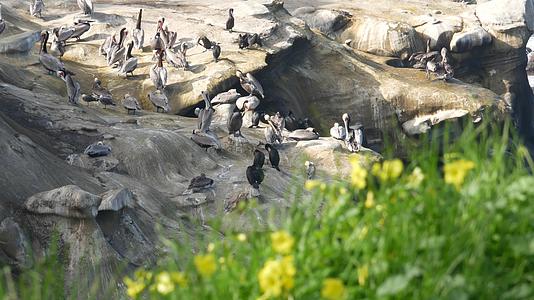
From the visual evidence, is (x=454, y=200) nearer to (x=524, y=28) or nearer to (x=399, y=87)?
(x=399, y=87)

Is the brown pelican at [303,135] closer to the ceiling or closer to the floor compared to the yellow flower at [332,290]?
closer to the floor

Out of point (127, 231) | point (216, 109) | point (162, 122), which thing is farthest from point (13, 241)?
point (216, 109)

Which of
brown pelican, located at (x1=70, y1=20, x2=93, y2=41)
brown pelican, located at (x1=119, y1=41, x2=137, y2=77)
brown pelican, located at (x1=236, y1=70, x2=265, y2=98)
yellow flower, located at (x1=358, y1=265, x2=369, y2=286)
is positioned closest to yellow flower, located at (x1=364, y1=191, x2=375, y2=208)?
yellow flower, located at (x1=358, y1=265, x2=369, y2=286)

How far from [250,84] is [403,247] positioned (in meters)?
20.1

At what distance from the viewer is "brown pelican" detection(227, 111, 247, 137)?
18.9 meters

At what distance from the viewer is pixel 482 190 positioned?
3.41 metres

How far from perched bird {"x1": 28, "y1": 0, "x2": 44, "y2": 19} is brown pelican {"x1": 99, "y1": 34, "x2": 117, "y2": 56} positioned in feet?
10.7

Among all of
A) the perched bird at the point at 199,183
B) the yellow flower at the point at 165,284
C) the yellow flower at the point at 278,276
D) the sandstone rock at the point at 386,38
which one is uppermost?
the yellow flower at the point at 278,276

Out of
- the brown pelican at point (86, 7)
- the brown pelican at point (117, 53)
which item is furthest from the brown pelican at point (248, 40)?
the brown pelican at point (86, 7)

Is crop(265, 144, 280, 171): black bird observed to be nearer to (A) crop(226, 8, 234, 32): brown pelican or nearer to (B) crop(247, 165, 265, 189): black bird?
(B) crop(247, 165, 265, 189): black bird

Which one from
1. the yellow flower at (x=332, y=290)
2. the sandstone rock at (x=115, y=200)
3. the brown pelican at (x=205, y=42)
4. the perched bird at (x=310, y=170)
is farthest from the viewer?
the brown pelican at (x=205, y=42)

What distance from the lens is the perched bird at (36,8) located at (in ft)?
87.9

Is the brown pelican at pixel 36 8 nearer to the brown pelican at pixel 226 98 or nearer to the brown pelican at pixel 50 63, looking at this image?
the brown pelican at pixel 50 63

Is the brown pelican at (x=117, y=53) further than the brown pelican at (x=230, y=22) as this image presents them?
No
